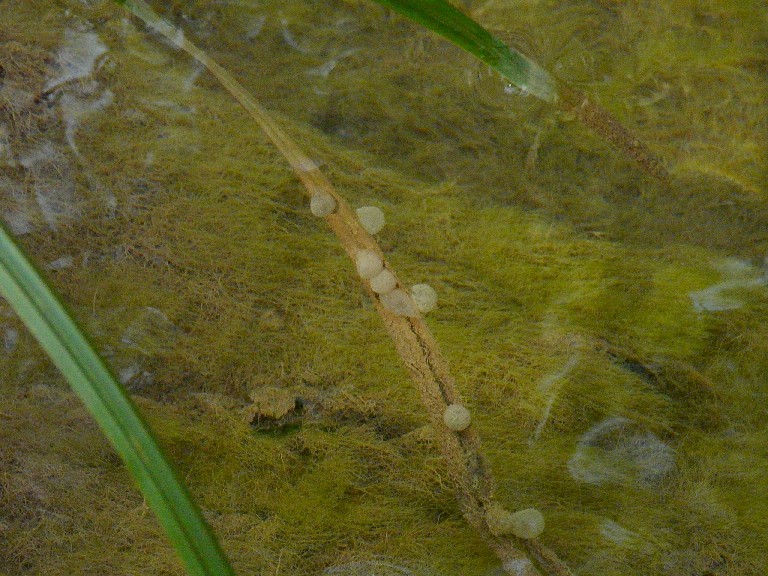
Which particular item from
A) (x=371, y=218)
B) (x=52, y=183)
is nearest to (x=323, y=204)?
(x=371, y=218)

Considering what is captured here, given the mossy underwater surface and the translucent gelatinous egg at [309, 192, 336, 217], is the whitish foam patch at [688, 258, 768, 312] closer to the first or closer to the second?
the mossy underwater surface

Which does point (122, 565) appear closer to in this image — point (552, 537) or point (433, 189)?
point (552, 537)

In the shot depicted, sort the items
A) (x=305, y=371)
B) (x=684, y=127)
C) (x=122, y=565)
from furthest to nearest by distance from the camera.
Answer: (x=684, y=127) < (x=305, y=371) < (x=122, y=565)

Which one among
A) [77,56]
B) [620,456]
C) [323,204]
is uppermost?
[77,56]

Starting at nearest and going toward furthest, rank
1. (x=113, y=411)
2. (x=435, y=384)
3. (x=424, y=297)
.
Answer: (x=113, y=411)
(x=435, y=384)
(x=424, y=297)

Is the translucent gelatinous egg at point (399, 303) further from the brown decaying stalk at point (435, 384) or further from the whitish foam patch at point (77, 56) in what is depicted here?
the whitish foam patch at point (77, 56)

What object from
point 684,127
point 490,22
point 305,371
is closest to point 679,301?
point 684,127

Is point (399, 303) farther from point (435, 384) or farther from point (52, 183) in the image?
point (52, 183)
